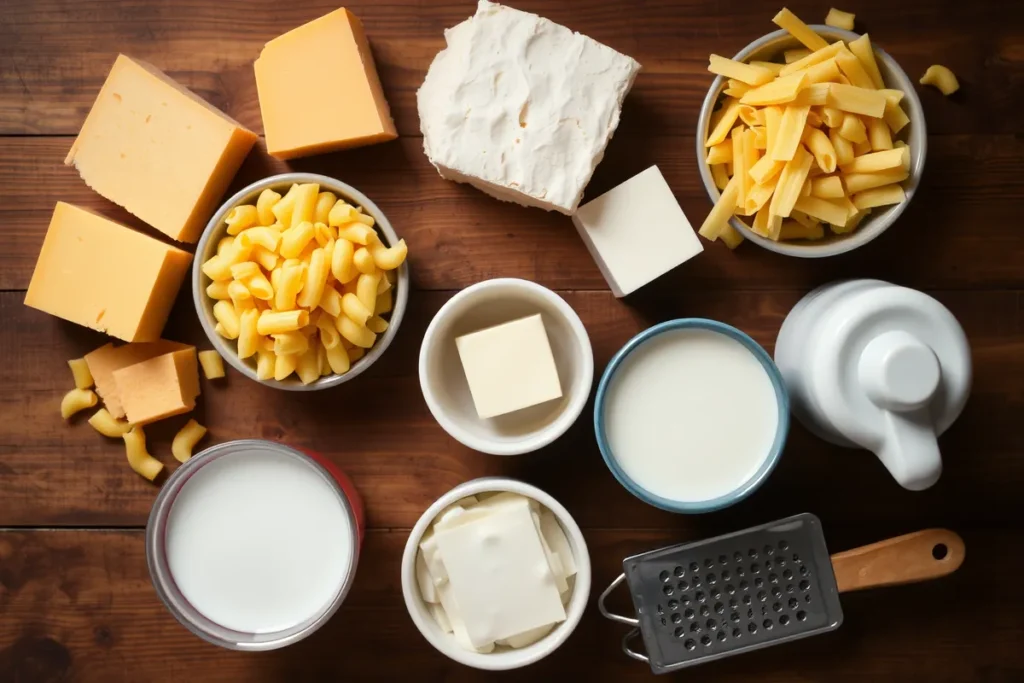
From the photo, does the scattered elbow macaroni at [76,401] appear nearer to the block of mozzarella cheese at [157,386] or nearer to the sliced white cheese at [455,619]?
the block of mozzarella cheese at [157,386]

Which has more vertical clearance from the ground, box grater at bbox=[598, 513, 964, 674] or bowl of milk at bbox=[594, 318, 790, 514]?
bowl of milk at bbox=[594, 318, 790, 514]

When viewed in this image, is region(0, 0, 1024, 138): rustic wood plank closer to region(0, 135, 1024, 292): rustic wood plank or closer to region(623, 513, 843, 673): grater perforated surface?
region(0, 135, 1024, 292): rustic wood plank

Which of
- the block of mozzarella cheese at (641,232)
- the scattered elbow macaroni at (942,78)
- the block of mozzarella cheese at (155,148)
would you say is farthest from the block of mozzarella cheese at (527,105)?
the scattered elbow macaroni at (942,78)

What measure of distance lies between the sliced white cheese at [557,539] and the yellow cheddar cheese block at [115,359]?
49 centimetres

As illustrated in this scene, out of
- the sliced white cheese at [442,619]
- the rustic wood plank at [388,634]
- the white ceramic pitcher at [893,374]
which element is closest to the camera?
the white ceramic pitcher at [893,374]

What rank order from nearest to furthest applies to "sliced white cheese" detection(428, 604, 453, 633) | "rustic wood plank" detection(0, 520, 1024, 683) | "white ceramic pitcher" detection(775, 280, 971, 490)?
"white ceramic pitcher" detection(775, 280, 971, 490), "sliced white cheese" detection(428, 604, 453, 633), "rustic wood plank" detection(0, 520, 1024, 683)

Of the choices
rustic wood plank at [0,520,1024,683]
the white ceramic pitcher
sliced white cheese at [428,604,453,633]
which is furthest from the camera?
rustic wood plank at [0,520,1024,683]

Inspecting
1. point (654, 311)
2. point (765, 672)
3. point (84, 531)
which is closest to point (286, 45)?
point (654, 311)

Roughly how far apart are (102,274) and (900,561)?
0.99 metres

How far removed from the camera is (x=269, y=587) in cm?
86

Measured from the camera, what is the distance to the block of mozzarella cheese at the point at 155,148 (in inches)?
35.7

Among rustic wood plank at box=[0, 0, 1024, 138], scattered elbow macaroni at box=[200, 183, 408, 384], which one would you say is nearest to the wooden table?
rustic wood plank at box=[0, 0, 1024, 138]

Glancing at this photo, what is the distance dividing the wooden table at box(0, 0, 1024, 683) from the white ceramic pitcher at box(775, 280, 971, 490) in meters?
0.15

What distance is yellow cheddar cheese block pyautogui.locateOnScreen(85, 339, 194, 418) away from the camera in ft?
3.14
